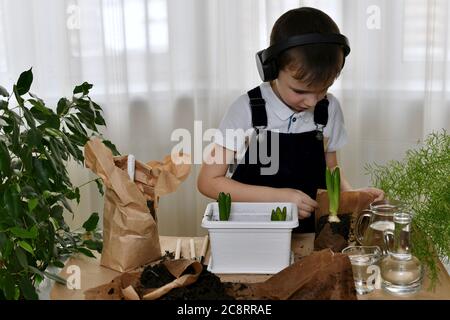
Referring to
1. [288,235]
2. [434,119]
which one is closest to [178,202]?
[434,119]

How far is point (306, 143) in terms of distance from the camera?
203 cm

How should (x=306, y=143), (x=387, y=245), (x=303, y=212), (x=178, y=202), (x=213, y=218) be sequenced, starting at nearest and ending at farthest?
(x=387, y=245) < (x=213, y=218) < (x=303, y=212) < (x=306, y=143) < (x=178, y=202)

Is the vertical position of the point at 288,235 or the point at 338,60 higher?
the point at 338,60

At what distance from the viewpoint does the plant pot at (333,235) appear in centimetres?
148

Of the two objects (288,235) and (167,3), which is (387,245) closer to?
(288,235)

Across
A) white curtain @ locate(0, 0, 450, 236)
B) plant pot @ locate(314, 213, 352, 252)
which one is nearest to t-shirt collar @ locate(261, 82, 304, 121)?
plant pot @ locate(314, 213, 352, 252)

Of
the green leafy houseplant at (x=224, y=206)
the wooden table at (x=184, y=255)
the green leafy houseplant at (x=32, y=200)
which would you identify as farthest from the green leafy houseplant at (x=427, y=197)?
the green leafy houseplant at (x=32, y=200)

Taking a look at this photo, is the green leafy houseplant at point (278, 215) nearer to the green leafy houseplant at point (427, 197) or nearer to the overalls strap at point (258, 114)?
the green leafy houseplant at point (427, 197)

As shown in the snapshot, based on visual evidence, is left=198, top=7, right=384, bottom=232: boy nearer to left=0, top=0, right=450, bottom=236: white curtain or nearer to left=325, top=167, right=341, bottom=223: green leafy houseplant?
left=325, top=167, right=341, bottom=223: green leafy houseplant

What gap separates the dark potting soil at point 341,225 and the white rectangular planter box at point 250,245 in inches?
3.6

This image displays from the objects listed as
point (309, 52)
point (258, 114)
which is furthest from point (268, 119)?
point (309, 52)

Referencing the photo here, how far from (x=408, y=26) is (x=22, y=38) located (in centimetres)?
160

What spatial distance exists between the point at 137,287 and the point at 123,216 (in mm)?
229

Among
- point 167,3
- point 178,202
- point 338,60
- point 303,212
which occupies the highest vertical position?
point 167,3
